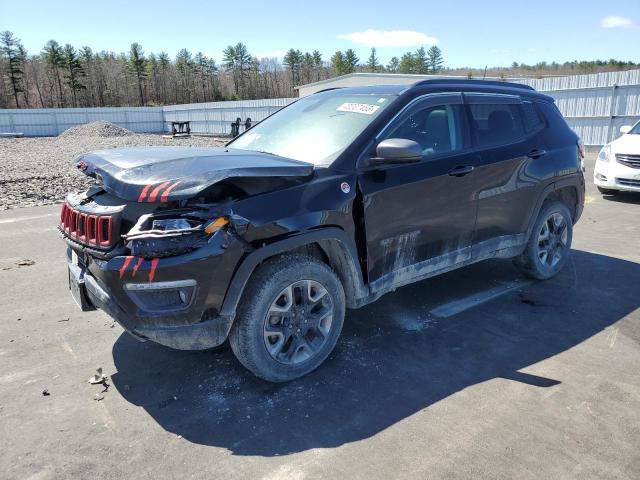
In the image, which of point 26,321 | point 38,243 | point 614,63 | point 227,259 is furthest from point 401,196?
point 614,63

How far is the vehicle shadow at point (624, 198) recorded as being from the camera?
1001 centimetres

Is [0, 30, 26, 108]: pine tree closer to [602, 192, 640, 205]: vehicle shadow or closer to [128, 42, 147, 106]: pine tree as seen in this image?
[128, 42, 147, 106]: pine tree

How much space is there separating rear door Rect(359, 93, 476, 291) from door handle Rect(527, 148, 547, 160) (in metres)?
0.94

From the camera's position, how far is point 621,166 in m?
9.83

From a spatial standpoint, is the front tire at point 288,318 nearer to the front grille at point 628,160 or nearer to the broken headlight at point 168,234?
the broken headlight at point 168,234

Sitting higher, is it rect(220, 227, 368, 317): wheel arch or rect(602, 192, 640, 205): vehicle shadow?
rect(220, 227, 368, 317): wheel arch

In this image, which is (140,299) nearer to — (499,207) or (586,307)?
(499,207)

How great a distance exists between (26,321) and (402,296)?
340cm

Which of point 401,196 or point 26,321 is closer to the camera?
point 401,196

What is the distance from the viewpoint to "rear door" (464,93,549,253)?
4.37 meters

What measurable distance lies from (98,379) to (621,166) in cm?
1013

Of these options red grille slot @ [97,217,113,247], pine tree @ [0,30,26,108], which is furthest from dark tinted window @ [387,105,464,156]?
pine tree @ [0,30,26,108]

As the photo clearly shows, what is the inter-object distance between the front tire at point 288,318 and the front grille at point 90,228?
0.89 metres

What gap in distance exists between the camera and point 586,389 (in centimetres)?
328
